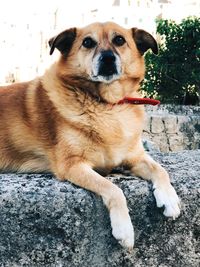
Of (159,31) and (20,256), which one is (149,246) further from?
(159,31)

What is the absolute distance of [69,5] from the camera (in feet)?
55.6

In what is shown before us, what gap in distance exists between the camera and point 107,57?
3.23 meters

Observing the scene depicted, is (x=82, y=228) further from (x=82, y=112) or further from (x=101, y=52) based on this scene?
(x=101, y=52)

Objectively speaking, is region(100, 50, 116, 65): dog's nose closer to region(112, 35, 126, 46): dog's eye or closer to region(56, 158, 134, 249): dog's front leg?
region(112, 35, 126, 46): dog's eye

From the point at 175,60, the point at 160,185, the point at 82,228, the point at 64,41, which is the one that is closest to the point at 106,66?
the point at 64,41

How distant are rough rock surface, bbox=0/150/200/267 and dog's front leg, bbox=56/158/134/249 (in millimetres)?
50

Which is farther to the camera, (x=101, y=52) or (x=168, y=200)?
(x=101, y=52)

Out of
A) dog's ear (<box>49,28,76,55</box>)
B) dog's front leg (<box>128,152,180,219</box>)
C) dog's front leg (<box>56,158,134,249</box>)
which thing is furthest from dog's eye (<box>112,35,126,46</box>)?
dog's front leg (<box>56,158,134,249</box>)

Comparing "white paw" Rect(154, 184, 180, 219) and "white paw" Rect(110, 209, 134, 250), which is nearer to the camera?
"white paw" Rect(110, 209, 134, 250)

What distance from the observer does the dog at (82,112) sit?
3090mm

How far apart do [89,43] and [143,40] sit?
1.31 feet

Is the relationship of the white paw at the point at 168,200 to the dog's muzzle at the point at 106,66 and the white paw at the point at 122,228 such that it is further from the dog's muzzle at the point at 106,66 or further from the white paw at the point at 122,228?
the dog's muzzle at the point at 106,66

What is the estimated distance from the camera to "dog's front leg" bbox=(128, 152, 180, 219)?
109 inches

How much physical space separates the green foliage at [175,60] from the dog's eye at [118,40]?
22.6ft
